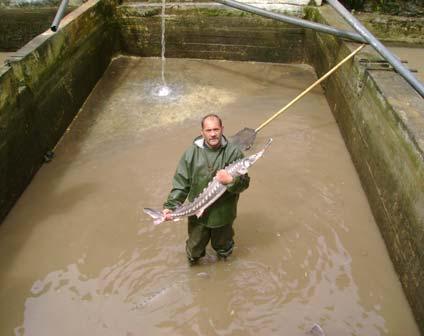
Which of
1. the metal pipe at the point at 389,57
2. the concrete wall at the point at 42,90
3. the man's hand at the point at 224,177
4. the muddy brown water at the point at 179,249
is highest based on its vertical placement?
the metal pipe at the point at 389,57

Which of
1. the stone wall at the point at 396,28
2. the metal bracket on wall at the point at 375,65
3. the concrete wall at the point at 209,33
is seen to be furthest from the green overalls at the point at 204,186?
the stone wall at the point at 396,28

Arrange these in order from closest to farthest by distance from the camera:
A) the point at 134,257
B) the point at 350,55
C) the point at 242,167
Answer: the point at 242,167 → the point at 134,257 → the point at 350,55

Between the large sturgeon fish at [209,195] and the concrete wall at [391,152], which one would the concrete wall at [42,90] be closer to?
the large sturgeon fish at [209,195]

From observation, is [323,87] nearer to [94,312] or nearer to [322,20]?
[322,20]

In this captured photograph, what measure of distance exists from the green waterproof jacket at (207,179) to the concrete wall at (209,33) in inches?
221

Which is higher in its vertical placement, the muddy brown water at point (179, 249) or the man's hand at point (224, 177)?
the man's hand at point (224, 177)

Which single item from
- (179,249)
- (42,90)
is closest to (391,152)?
(179,249)

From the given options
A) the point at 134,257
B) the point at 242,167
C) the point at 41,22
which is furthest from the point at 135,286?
the point at 41,22

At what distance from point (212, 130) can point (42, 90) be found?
3386 millimetres

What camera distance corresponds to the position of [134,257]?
404 centimetres

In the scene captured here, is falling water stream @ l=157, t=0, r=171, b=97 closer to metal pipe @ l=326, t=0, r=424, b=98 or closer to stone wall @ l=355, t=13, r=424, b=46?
metal pipe @ l=326, t=0, r=424, b=98

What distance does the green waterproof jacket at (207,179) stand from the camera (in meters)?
3.03

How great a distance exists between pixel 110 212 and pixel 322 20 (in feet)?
16.5

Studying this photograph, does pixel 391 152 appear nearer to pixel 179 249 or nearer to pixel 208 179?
pixel 208 179
